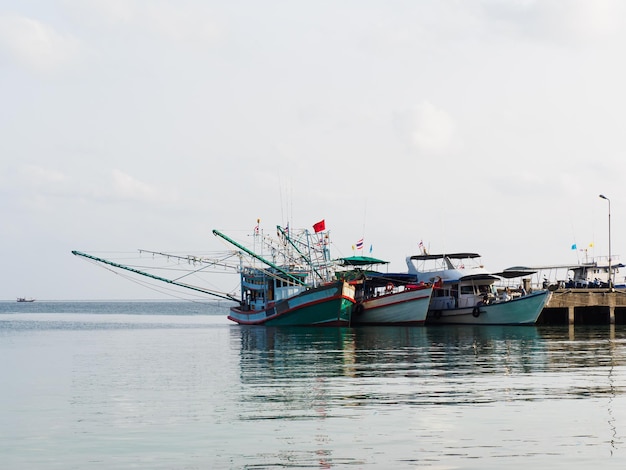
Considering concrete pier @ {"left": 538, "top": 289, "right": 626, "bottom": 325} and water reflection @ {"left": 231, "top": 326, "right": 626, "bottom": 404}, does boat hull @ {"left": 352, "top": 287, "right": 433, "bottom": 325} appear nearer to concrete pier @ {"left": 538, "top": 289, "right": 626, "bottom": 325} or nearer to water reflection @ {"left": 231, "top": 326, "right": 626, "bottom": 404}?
water reflection @ {"left": 231, "top": 326, "right": 626, "bottom": 404}

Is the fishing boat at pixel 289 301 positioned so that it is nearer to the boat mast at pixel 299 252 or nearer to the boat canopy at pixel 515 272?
the boat mast at pixel 299 252

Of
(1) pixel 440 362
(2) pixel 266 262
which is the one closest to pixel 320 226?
(2) pixel 266 262

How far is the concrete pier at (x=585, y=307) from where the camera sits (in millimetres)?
68456

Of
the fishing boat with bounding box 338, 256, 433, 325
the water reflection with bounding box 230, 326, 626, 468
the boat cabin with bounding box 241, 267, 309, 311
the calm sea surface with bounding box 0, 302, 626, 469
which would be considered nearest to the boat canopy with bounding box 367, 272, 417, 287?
the fishing boat with bounding box 338, 256, 433, 325

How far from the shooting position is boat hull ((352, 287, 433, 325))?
6631cm

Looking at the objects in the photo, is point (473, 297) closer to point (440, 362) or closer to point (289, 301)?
point (289, 301)

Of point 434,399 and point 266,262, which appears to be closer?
point 434,399

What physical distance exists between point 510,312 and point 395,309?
819 cm

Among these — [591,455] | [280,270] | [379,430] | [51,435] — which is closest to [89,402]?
[51,435]

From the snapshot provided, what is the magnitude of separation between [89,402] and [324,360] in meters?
13.7

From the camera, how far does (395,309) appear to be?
6800cm

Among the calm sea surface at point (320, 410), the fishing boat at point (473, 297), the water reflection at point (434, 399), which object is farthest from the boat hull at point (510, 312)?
the calm sea surface at point (320, 410)

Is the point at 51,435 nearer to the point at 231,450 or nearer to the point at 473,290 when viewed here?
the point at 231,450

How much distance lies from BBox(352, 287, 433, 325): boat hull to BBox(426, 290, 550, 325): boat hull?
384 centimetres
